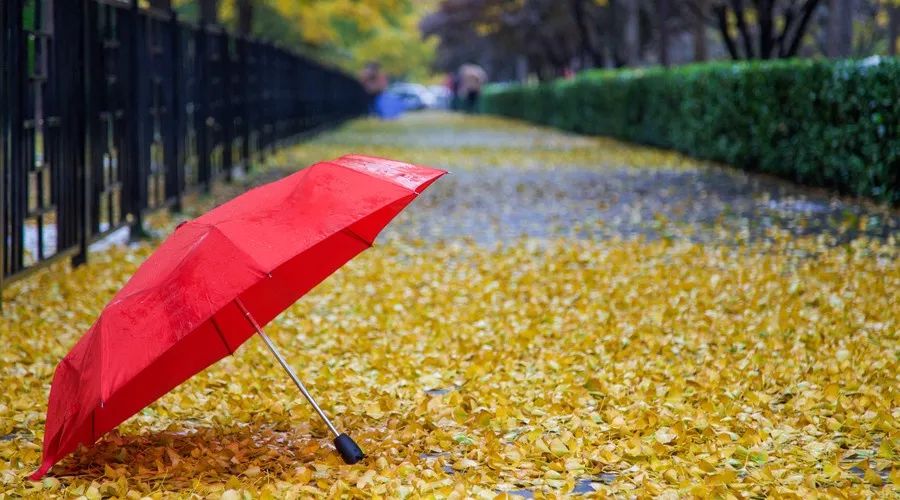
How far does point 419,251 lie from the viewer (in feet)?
35.0

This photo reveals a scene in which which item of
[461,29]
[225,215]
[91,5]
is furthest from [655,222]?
[461,29]

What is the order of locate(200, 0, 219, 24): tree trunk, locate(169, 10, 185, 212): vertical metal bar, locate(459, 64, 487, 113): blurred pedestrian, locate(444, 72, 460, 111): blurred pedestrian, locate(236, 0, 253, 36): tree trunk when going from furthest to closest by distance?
locate(444, 72, 460, 111): blurred pedestrian
locate(459, 64, 487, 113): blurred pedestrian
locate(236, 0, 253, 36): tree trunk
locate(200, 0, 219, 24): tree trunk
locate(169, 10, 185, 212): vertical metal bar

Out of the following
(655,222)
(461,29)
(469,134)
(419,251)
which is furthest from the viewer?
(461,29)

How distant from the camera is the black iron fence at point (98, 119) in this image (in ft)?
25.5

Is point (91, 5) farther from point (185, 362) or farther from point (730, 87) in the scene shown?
point (730, 87)

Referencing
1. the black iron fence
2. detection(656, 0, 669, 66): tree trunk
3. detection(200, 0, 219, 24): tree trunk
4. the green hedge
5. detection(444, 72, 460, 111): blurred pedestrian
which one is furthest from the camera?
detection(444, 72, 460, 111): blurred pedestrian

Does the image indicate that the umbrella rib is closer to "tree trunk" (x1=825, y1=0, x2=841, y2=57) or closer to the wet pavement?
the wet pavement

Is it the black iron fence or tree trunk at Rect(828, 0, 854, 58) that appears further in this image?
tree trunk at Rect(828, 0, 854, 58)

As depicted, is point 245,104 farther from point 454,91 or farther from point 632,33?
point 454,91

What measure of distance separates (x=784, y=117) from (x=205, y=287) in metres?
12.9

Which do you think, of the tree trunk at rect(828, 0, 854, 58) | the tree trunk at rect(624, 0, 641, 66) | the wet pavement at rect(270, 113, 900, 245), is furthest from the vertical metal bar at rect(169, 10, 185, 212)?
the tree trunk at rect(624, 0, 641, 66)

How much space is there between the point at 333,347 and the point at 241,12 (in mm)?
23242

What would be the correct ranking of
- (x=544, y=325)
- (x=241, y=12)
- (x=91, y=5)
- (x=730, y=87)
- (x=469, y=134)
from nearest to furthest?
(x=544, y=325) < (x=91, y=5) < (x=730, y=87) < (x=241, y=12) < (x=469, y=134)

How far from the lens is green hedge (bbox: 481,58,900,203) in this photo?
12.7 meters
